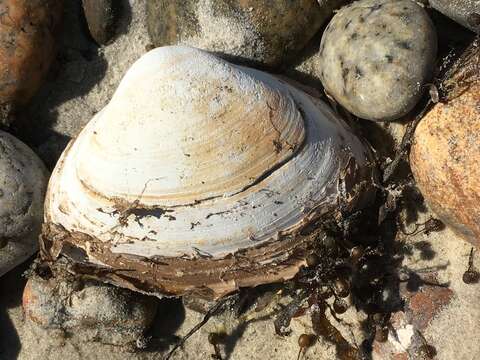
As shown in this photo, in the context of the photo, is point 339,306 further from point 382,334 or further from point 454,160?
point 454,160

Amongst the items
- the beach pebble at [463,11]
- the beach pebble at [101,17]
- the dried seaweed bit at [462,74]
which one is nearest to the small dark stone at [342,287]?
the dried seaweed bit at [462,74]

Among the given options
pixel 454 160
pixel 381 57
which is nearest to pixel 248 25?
pixel 381 57

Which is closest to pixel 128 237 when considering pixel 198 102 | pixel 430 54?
pixel 198 102

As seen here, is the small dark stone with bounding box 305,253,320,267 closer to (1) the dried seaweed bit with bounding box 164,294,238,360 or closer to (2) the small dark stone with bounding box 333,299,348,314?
(2) the small dark stone with bounding box 333,299,348,314

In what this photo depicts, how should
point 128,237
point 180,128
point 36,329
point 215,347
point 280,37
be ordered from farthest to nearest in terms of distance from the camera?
1. point 36,329
2. point 215,347
3. point 280,37
4. point 128,237
5. point 180,128

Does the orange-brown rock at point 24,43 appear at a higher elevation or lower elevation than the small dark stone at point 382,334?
higher

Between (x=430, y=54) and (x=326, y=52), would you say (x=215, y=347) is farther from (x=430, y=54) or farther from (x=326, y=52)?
(x=430, y=54)

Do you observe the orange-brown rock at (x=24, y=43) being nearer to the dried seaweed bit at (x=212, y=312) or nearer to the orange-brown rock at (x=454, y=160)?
the dried seaweed bit at (x=212, y=312)
